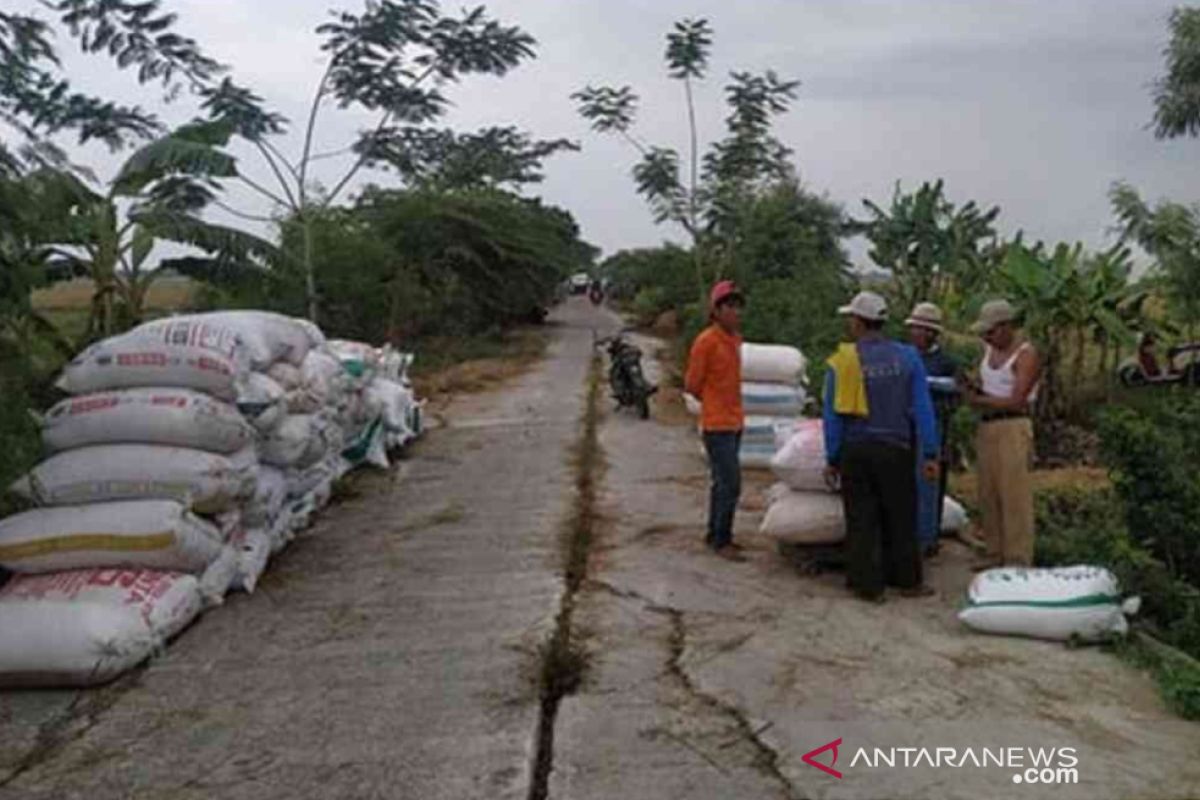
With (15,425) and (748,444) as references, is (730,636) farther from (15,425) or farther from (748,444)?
(748,444)

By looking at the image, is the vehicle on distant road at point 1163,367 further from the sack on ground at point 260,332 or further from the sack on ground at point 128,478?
the sack on ground at point 128,478

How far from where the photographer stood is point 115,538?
5.51 metres

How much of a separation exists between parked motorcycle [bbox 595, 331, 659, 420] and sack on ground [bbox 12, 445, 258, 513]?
8.07 meters

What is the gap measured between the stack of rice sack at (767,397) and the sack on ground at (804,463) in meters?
3.41

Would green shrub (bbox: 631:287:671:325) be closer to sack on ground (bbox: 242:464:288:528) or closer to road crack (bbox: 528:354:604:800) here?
road crack (bbox: 528:354:604:800)

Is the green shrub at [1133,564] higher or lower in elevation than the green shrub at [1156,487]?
lower

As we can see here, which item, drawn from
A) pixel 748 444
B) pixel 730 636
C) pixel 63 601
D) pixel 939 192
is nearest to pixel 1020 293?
pixel 939 192

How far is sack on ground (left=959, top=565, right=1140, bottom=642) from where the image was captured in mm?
5160

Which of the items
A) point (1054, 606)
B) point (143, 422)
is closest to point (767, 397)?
point (1054, 606)

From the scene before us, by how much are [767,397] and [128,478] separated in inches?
212

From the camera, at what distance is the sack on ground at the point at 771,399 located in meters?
9.92

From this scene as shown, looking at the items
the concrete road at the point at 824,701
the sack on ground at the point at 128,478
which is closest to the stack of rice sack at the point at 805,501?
the concrete road at the point at 824,701

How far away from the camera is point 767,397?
32.6 feet

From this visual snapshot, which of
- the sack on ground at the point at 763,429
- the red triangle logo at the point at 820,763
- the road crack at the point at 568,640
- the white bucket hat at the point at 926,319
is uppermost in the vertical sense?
the white bucket hat at the point at 926,319
